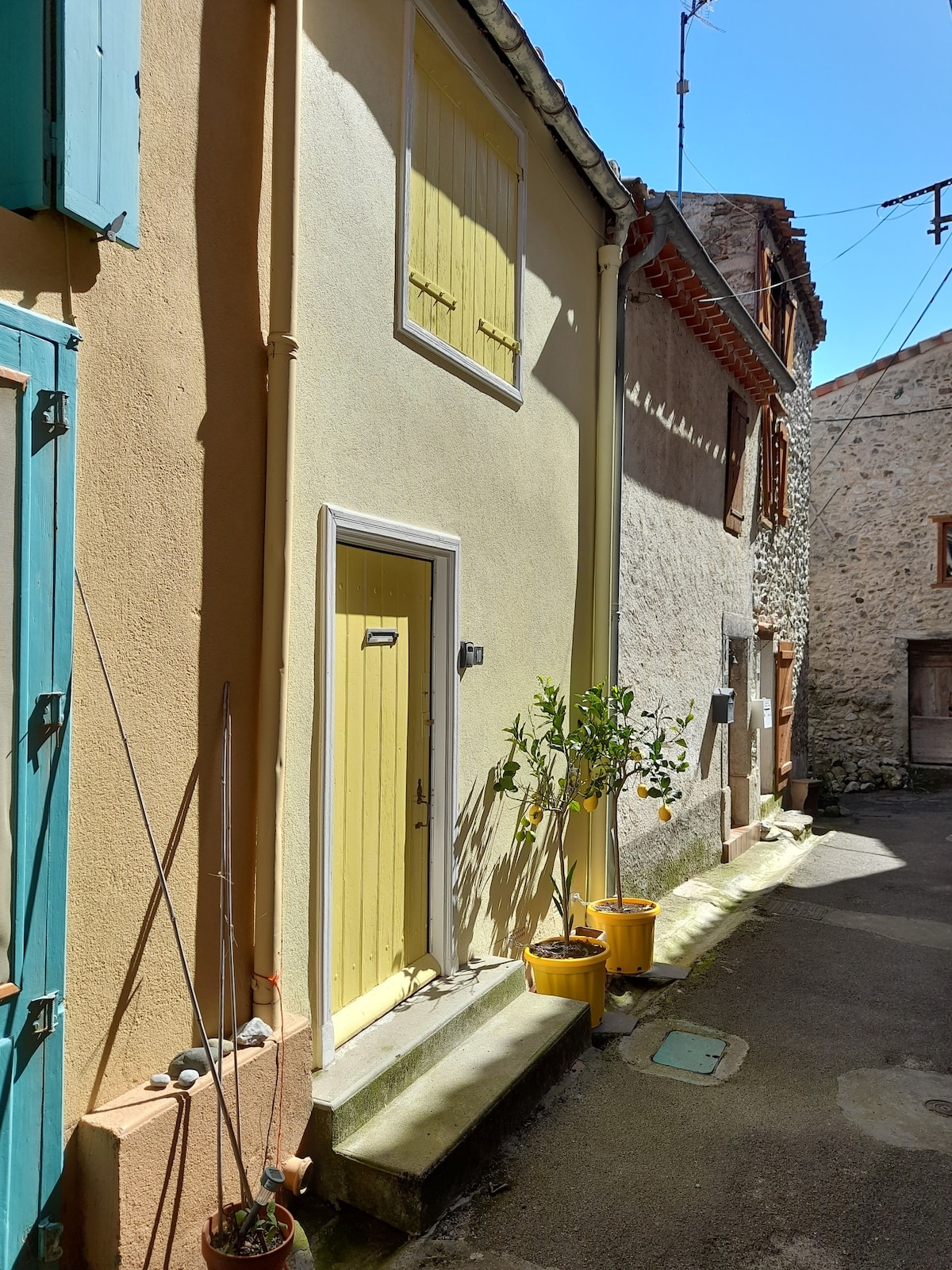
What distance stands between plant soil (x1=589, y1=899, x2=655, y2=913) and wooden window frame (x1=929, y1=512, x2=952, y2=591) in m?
11.4

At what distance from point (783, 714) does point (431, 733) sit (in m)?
8.29

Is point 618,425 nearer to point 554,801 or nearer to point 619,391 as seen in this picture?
point 619,391

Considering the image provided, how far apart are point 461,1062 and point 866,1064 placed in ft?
6.92

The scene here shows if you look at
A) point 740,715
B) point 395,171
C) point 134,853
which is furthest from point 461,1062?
point 740,715

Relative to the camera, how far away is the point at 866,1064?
457cm

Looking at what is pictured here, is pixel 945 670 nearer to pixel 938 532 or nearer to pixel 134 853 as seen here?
pixel 938 532

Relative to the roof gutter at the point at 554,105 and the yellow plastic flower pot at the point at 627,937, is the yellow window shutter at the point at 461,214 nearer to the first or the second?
the roof gutter at the point at 554,105

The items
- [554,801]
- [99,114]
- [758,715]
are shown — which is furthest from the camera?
[758,715]

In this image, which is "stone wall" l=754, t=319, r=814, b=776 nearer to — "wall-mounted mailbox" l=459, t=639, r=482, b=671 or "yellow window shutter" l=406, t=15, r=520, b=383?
"yellow window shutter" l=406, t=15, r=520, b=383

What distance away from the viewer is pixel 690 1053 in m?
4.71

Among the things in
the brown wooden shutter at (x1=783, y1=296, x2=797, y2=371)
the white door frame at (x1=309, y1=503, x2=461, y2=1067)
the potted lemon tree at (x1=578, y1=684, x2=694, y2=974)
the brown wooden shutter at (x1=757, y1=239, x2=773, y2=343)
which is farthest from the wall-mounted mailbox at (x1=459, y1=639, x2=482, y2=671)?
the brown wooden shutter at (x1=783, y1=296, x2=797, y2=371)

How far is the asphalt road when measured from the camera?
310 cm

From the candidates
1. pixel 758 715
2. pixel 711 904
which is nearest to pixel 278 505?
pixel 711 904

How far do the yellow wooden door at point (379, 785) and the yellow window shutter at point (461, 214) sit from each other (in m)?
Answer: 1.23
